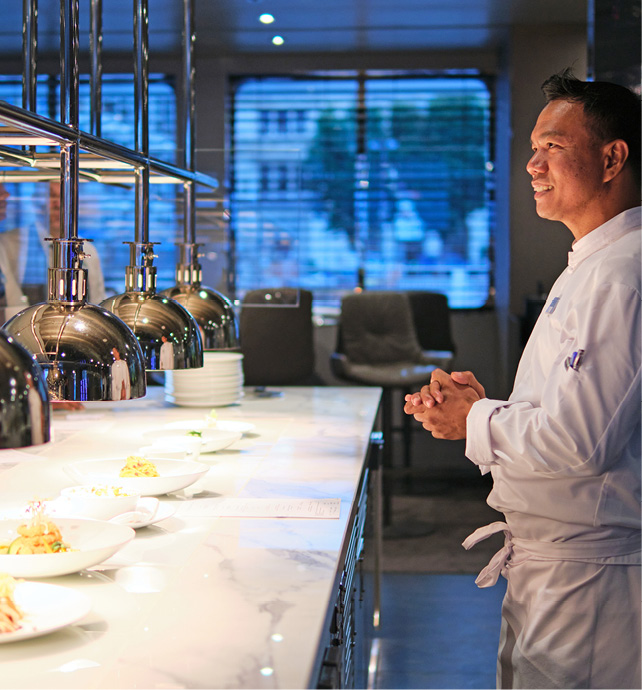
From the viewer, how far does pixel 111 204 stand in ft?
13.3

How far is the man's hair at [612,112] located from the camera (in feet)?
6.01

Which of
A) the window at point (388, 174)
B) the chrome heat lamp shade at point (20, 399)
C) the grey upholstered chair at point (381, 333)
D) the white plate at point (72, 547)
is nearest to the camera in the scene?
the chrome heat lamp shade at point (20, 399)

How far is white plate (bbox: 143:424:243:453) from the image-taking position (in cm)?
226

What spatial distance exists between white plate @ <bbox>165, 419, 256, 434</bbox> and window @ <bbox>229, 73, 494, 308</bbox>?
12.5 ft

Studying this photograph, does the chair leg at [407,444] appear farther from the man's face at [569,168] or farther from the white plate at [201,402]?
the man's face at [569,168]

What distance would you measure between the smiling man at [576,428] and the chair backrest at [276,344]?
3.42 meters

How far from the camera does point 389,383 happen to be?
218 inches

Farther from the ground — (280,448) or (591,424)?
(591,424)

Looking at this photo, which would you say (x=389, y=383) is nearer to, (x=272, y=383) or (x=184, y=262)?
(x=272, y=383)

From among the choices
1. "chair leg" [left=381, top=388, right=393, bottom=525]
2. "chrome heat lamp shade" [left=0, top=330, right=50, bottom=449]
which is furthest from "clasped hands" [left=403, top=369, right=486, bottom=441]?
"chair leg" [left=381, top=388, right=393, bottom=525]

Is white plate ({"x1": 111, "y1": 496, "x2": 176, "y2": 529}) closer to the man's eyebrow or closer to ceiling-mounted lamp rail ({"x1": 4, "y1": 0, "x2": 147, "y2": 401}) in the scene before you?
ceiling-mounted lamp rail ({"x1": 4, "y1": 0, "x2": 147, "y2": 401})

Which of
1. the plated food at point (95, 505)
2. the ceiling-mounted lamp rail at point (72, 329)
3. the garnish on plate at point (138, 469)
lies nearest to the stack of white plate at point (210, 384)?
the garnish on plate at point (138, 469)

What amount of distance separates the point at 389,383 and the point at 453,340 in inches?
40.2

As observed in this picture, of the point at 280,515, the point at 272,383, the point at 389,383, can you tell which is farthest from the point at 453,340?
the point at 280,515
